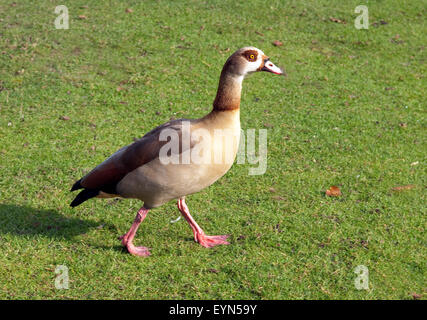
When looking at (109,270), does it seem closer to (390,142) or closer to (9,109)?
(9,109)

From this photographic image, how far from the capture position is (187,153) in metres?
4.24

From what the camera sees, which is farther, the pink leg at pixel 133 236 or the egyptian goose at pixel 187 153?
the pink leg at pixel 133 236

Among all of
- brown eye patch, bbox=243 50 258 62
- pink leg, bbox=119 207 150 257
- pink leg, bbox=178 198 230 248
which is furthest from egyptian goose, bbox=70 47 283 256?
pink leg, bbox=178 198 230 248

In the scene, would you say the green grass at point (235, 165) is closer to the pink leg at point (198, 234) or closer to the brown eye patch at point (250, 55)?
the pink leg at point (198, 234)

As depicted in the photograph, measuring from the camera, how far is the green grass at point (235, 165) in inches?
180

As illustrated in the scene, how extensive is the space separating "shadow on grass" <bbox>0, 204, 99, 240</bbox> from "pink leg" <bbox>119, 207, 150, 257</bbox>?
588mm

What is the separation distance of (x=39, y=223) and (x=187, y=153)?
1.96 meters

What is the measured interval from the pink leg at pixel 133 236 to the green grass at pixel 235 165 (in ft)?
0.39

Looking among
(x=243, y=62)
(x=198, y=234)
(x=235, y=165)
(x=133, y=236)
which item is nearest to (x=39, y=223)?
(x=133, y=236)

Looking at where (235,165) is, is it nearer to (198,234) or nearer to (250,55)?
(198,234)

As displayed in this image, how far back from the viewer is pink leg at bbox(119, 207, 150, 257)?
183 inches

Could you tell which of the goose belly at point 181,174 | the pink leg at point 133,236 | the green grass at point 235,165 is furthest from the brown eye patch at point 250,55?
the green grass at point 235,165

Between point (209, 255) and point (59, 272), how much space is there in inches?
56.2
